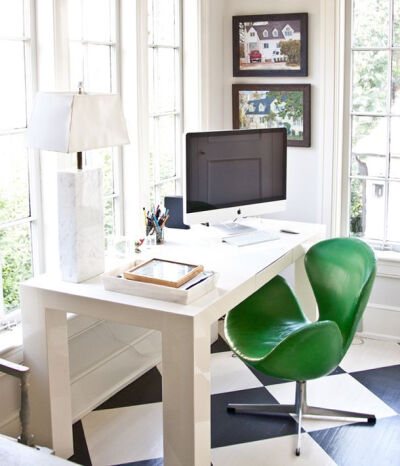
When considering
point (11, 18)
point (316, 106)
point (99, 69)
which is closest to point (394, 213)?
point (316, 106)

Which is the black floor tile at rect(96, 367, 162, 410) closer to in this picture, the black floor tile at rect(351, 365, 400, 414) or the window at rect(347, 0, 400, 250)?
the black floor tile at rect(351, 365, 400, 414)

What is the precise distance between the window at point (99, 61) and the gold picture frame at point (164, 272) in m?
0.85

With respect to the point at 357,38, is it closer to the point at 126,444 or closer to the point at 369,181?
the point at 369,181

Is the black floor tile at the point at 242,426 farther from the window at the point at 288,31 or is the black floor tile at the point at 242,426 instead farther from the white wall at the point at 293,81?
the window at the point at 288,31

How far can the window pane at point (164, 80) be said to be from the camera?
391 cm

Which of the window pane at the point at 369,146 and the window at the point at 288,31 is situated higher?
the window at the point at 288,31

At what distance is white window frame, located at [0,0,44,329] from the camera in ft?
9.91

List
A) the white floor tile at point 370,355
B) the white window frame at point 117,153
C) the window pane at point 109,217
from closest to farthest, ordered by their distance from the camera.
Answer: the white window frame at point 117,153 → the window pane at point 109,217 → the white floor tile at point 370,355

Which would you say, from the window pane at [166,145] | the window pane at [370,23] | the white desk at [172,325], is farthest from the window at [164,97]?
the window pane at [370,23]

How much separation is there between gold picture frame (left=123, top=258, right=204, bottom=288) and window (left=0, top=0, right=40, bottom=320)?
629 millimetres

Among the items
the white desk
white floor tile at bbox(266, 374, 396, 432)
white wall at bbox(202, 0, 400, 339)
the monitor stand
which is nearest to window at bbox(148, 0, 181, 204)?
white wall at bbox(202, 0, 400, 339)

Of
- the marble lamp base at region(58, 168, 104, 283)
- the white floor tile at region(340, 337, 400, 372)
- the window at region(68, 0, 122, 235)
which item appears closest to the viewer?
the marble lamp base at region(58, 168, 104, 283)

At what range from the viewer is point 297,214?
4.32 meters

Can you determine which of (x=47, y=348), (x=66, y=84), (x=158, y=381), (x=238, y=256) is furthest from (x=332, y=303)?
(x=66, y=84)
